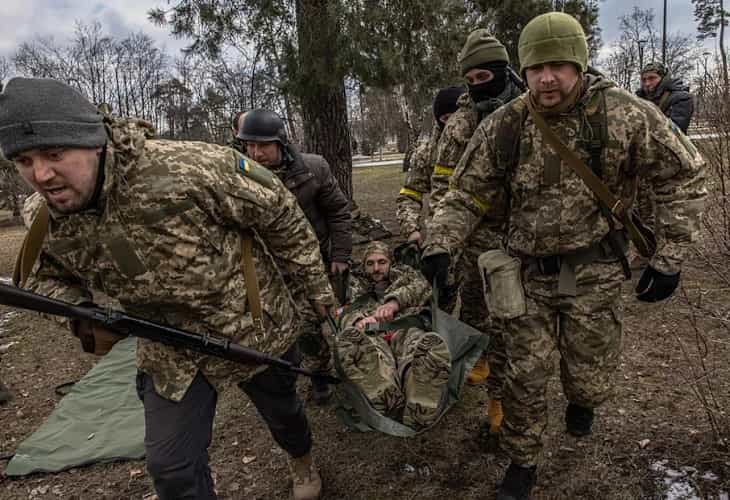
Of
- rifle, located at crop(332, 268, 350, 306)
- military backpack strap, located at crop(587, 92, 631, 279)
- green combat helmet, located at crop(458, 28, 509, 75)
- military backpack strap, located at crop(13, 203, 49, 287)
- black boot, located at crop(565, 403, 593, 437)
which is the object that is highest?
green combat helmet, located at crop(458, 28, 509, 75)

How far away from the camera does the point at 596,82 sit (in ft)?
6.88

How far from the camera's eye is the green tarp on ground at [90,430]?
9.97ft

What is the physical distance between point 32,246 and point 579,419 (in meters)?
2.53

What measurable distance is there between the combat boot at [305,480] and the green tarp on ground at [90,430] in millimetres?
1128

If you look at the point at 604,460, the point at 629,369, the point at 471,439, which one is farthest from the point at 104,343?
the point at 629,369

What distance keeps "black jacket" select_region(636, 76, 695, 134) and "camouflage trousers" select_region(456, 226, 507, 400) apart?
3.55 m

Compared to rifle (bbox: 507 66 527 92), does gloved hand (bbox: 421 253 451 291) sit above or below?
below

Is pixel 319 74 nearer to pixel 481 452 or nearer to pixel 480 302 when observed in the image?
pixel 480 302

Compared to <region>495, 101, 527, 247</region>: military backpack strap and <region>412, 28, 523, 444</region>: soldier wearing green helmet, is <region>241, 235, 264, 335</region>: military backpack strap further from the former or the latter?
<region>495, 101, 527, 247</region>: military backpack strap

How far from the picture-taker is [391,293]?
10.8ft

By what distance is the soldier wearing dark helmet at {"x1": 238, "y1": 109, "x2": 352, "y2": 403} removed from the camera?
2859 mm

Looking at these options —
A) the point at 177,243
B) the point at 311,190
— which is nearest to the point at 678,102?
the point at 311,190

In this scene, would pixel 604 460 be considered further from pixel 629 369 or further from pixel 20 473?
pixel 20 473

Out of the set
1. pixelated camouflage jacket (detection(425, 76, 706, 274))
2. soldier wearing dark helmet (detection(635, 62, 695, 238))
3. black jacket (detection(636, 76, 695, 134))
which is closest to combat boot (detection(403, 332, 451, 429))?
pixelated camouflage jacket (detection(425, 76, 706, 274))
